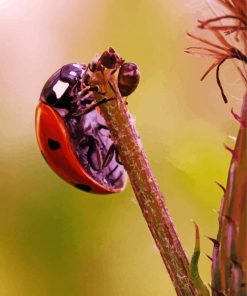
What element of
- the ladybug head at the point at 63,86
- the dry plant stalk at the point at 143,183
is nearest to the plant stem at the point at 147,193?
the dry plant stalk at the point at 143,183

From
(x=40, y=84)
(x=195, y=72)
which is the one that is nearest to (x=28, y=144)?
(x=40, y=84)

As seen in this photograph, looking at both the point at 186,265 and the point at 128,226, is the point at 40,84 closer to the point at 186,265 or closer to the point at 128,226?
the point at 128,226

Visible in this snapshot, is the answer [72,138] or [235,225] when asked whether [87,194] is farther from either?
[235,225]

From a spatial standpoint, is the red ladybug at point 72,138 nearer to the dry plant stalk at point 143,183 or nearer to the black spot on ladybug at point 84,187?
the black spot on ladybug at point 84,187

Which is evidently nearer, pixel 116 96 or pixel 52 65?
pixel 116 96

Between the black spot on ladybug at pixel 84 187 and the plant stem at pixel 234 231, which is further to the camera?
the black spot on ladybug at pixel 84 187

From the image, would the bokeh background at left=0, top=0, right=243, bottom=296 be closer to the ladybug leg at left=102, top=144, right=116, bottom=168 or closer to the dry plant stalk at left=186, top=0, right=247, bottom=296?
the ladybug leg at left=102, top=144, right=116, bottom=168

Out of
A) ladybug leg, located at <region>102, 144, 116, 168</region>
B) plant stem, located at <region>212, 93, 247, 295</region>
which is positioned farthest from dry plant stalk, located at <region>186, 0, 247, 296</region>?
ladybug leg, located at <region>102, 144, 116, 168</region>

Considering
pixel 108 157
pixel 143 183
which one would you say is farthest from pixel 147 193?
pixel 108 157
